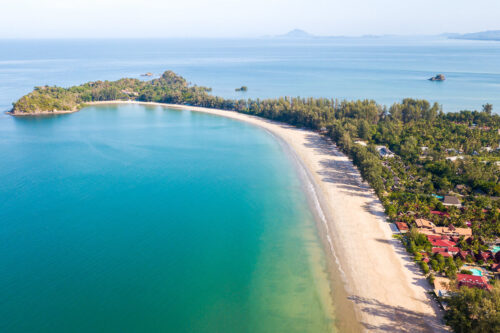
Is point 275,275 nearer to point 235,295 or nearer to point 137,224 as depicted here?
point 235,295

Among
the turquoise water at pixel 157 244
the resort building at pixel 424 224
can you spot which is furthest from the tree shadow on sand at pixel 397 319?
the resort building at pixel 424 224

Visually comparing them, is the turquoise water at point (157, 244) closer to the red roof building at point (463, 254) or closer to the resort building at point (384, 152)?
the red roof building at point (463, 254)

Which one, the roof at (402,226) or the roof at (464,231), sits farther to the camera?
the roof at (402,226)

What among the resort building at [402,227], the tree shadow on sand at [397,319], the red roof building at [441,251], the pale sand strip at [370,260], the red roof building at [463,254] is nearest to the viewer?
the tree shadow on sand at [397,319]

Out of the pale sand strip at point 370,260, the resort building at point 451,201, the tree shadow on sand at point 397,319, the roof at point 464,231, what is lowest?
the tree shadow on sand at point 397,319

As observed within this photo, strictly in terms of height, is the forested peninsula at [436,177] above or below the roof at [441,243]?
above

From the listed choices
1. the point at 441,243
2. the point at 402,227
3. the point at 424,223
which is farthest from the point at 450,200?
the point at 441,243

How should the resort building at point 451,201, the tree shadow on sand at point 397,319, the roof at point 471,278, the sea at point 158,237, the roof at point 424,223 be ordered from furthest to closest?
the resort building at point 451,201 → the roof at point 424,223 → the sea at point 158,237 → the roof at point 471,278 → the tree shadow on sand at point 397,319
